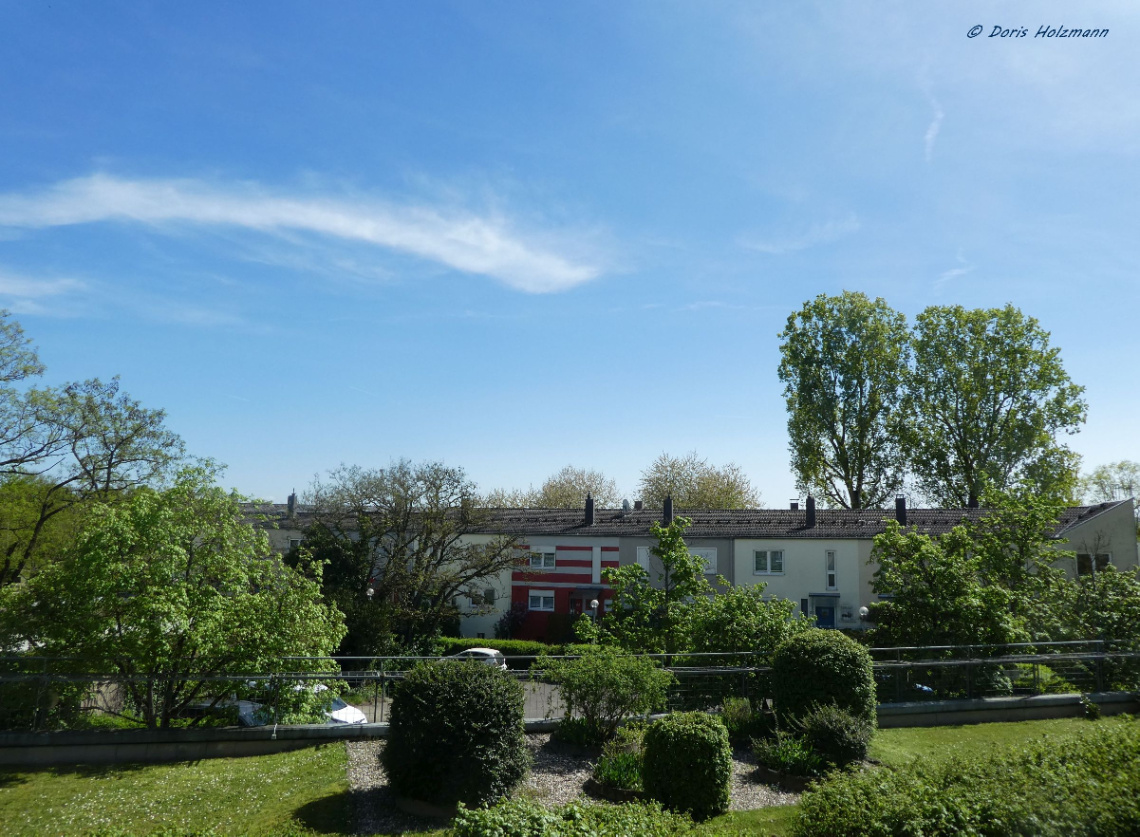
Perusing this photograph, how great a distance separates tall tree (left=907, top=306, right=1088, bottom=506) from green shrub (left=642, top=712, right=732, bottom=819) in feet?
116

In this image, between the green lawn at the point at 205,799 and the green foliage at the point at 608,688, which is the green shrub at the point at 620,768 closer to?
the green foliage at the point at 608,688

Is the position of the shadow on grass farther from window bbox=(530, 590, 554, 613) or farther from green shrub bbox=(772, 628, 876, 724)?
Result: window bbox=(530, 590, 554, 613)

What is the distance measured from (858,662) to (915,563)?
6.69 m

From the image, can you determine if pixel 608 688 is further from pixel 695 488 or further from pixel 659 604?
pixel 695 488

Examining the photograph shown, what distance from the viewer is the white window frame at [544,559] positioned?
3991 cm

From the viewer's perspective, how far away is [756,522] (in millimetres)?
38875

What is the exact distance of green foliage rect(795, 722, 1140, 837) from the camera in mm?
5859

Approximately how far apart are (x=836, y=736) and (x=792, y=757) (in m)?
0.83

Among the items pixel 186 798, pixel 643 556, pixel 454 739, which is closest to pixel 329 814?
pixel 454 739

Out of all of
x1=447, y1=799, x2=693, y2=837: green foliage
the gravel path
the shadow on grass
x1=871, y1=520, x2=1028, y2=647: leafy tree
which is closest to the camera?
x1=447, y1=799, x2=693, y2=837: green foliage

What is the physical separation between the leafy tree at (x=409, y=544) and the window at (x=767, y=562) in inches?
456

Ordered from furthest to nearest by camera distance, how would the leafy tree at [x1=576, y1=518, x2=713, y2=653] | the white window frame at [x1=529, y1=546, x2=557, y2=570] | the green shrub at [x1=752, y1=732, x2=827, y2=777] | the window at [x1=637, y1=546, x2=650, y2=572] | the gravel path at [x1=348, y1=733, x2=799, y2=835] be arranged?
the white window frame at [x1=529, y1=546, x2=557, y2=570] < the window at [x1=637, y1=546, x2=650, y2=572] < the leafy tree at [x1=576, y1=518, x2=713, y2=653] < the green shrub at [x1=752, y1=732, x2=827, y2=777] < the gravel path at [x1=348, y1=733, x2=799, y2=835]

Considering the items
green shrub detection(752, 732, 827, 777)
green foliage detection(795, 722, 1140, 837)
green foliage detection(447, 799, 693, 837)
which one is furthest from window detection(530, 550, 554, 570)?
green foliage detection(447, 799, 693, 837)

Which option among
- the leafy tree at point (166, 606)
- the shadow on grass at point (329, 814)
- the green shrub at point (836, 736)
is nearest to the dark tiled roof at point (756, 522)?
the leafy tree at point (166, 606)
